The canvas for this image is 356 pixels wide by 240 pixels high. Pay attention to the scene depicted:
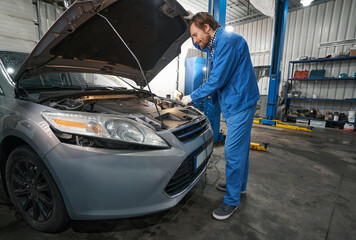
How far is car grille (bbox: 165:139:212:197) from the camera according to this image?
112 centimetres

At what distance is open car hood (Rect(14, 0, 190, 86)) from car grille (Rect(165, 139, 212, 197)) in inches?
44.3

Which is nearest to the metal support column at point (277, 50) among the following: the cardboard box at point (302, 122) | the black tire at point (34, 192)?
the cardboard box at point (302, 122)

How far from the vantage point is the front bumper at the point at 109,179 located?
0.95 meters

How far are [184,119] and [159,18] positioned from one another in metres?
0.96

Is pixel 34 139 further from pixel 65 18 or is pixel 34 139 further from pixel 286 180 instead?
pixel 286 180

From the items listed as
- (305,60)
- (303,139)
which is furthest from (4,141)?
(305,60)

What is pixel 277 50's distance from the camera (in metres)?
5.96

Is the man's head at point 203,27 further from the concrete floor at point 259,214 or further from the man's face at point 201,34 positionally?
the concrete floor at point 259,214

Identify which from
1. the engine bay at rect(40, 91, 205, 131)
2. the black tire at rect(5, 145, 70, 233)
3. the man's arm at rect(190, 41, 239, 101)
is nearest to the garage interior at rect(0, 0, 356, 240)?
the black tire at rect(5, 145, 70, 233)

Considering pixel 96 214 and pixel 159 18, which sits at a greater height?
pixel 159 18

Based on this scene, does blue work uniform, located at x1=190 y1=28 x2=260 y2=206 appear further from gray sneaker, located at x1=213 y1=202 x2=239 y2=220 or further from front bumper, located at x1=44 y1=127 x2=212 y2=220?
front bumper, located at x1=44 y1=127 x2=212 y2=220

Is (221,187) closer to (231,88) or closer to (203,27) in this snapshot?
(231,88)

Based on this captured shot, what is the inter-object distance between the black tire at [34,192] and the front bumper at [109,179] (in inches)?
4.2

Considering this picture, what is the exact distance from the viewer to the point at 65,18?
1065 mm
